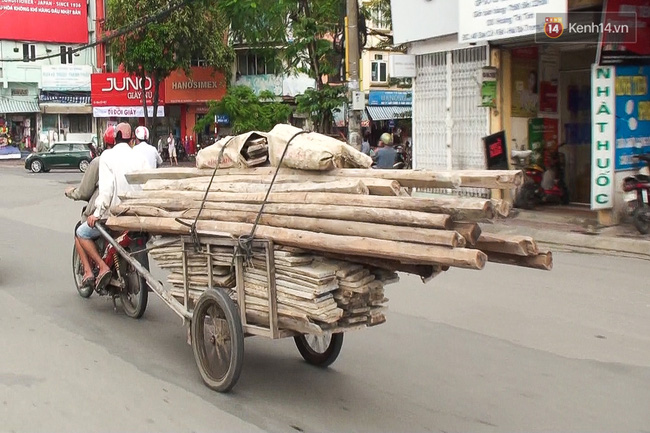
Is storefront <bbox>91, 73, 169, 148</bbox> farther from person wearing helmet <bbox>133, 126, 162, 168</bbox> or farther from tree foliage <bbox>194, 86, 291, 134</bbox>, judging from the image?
person wearing helmet <bbox>133, 126, 162, 168</bbox>

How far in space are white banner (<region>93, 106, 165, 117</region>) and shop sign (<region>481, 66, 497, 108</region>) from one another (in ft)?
103

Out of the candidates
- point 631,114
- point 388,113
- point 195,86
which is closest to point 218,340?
point 631,114

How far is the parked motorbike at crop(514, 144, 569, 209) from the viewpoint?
14.0m

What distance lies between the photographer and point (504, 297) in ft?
26.5

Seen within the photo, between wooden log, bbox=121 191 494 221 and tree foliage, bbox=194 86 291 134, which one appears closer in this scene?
wooden log, bbox=121 191 494 221

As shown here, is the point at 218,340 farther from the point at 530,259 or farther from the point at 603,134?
the point at 603,134

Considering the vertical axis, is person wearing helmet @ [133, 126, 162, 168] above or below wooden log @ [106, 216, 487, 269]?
above

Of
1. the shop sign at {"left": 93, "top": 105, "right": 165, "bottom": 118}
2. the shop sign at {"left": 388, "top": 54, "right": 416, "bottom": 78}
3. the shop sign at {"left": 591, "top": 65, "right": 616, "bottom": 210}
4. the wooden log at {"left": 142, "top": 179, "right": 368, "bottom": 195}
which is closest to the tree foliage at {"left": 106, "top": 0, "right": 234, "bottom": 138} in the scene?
the shop sign at {"left": 93, "top": 105, "right": 165, "bottom": 118}

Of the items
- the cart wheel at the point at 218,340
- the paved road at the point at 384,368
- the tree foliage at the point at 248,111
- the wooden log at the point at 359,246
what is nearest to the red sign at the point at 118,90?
the tree foliage at the point at 248,111

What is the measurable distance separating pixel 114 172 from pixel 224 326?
261 cm

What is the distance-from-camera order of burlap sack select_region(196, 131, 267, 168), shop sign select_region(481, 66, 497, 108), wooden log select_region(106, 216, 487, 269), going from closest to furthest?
wooden log select_region(106, 216, 487, 269) < burlap sack select_region(196, 131, 267, 168) < shop sign select_region(481, 66, 497, 108)

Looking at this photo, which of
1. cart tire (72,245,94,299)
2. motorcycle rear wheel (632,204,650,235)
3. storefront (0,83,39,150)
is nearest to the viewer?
cart tire (72,245,94,299)

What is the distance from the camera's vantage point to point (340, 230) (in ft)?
13.6

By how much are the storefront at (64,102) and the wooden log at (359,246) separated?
139 ft
